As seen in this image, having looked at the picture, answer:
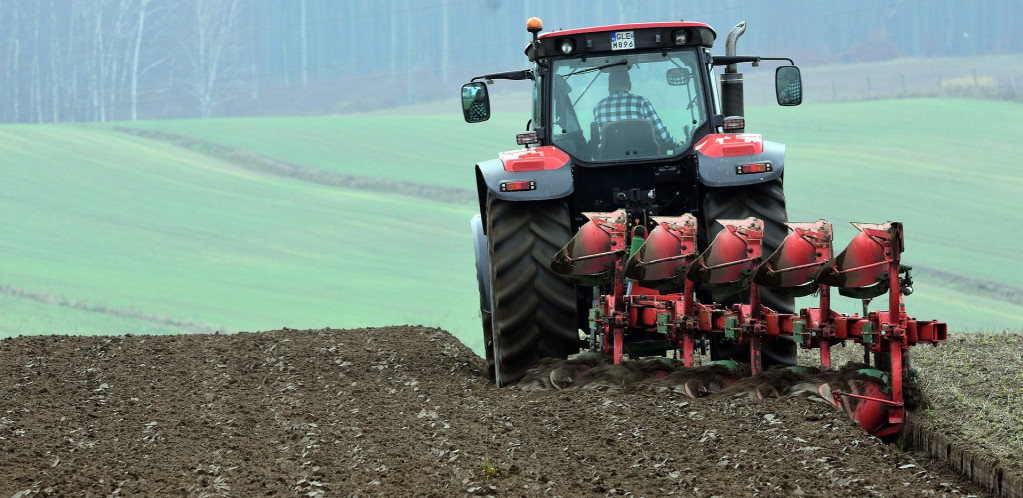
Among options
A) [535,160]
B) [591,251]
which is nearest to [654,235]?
[591,251]

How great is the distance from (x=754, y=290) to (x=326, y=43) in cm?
6197

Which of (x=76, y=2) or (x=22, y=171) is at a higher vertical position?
(x=76, y=2)

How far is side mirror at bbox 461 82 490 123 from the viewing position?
8.43m

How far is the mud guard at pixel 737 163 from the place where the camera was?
7789 millimetres

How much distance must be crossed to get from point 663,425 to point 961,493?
1673mm

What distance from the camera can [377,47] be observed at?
66.4 metres

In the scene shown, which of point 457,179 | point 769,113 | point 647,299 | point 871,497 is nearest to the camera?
point 871,497

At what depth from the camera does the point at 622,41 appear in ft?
27.6

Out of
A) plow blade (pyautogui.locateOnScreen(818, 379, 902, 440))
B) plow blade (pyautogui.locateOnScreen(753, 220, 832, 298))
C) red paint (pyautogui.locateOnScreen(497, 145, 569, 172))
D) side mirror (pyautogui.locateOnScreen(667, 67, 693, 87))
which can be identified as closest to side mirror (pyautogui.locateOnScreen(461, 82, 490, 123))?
red paint (pyautogui.locateOnScreen(497, 145, 569, 172))

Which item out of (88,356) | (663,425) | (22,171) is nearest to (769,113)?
(22,171)

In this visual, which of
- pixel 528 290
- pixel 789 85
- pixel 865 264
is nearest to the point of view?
pixel 865 264

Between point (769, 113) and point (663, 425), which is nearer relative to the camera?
point (663, 425)

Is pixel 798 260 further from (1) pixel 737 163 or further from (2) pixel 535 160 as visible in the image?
(2) pixel 535 160

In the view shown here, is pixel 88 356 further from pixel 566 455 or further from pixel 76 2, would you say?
pixel 76 2
